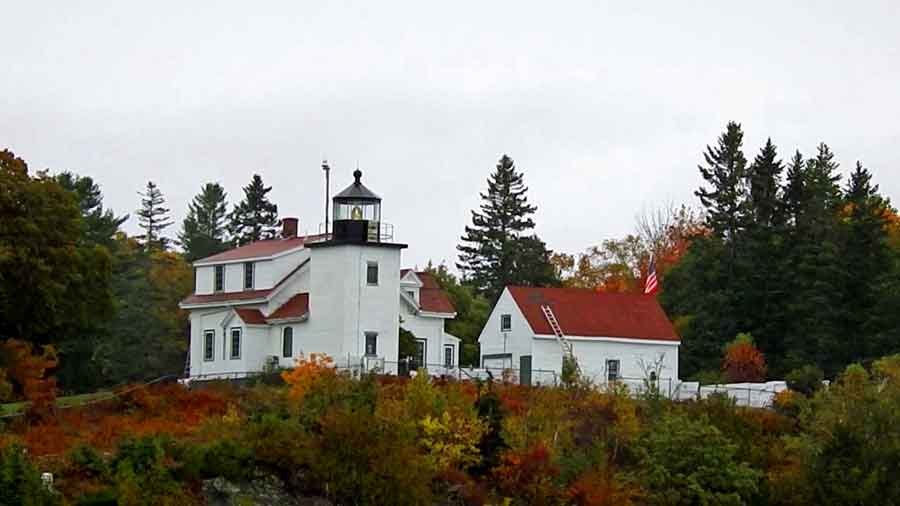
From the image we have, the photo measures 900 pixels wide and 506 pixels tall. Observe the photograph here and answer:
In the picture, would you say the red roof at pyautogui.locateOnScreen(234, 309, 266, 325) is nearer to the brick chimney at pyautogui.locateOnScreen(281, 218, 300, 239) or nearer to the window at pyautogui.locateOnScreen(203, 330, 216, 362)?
the window at pyautogui.locateOnScreen(203, 330, 216, 362)

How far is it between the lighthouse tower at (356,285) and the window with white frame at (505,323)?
7.68 m

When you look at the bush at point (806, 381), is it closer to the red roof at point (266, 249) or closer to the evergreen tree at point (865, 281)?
the evergreen tree at point (865, 281)

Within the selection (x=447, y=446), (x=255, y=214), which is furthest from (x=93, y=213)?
(x=447, y=446)

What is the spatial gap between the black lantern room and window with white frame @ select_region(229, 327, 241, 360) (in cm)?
494

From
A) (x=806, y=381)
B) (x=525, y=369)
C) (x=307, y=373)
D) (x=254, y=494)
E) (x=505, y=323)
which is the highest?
(x=505, y=323)

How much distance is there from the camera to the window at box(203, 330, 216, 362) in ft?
214

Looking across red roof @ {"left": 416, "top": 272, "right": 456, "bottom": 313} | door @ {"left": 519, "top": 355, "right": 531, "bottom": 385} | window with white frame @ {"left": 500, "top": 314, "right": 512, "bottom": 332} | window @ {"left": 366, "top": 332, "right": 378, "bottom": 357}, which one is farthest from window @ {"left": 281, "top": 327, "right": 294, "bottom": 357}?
window with white frame @ {"left": 500, "top": 314, "right": 512, "bottom": 332}

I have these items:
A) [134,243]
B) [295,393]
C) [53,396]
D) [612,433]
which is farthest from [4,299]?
[134,243]

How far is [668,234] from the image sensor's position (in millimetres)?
101125

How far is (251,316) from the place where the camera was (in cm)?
6400

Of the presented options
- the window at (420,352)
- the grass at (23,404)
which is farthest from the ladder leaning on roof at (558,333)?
the grass at (23,404)

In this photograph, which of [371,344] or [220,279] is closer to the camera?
[371,344]

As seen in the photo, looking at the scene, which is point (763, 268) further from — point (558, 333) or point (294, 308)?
point (294, 308)

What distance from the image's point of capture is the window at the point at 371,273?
6178 centimetres
